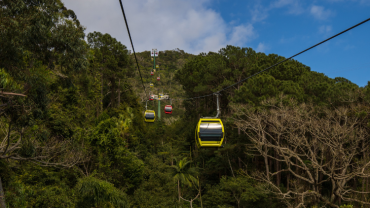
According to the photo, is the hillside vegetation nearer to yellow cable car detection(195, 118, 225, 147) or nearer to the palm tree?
the palm tree

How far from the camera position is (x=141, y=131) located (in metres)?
27.5

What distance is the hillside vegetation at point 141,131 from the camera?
24.6ft

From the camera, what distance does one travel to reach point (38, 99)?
25.1ft

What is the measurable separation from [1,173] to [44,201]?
277 cm

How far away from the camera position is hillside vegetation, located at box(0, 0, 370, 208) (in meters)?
7.50

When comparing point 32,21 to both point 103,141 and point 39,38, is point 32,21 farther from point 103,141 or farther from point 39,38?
point 103,141

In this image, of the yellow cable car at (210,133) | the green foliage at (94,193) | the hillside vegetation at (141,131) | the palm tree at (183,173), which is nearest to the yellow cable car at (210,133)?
the yellow cable car at (210,133)

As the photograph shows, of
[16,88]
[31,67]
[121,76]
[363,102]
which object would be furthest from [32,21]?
[363,102]

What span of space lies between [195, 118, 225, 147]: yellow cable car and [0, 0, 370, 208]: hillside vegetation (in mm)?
5518

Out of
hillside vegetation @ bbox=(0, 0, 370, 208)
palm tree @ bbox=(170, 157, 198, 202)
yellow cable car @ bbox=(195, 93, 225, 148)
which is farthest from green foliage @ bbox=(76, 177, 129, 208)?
palm tree @ bbox=(170, 157, 198, 202)

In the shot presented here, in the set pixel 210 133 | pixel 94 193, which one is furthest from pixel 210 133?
pixel 94 193

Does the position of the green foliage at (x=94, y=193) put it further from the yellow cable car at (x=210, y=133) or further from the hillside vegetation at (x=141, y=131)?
the yellow cable car at (x=210, y=133)

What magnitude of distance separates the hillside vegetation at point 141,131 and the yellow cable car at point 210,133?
5518mm

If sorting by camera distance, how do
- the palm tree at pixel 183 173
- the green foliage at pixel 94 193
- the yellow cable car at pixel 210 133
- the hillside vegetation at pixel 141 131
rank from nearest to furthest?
the hillside vegetation at pixel 141 131, the yellow cable car at pixel 210 133, the green foliage at pixel 94 193, the palm tree at pixel 183 173
